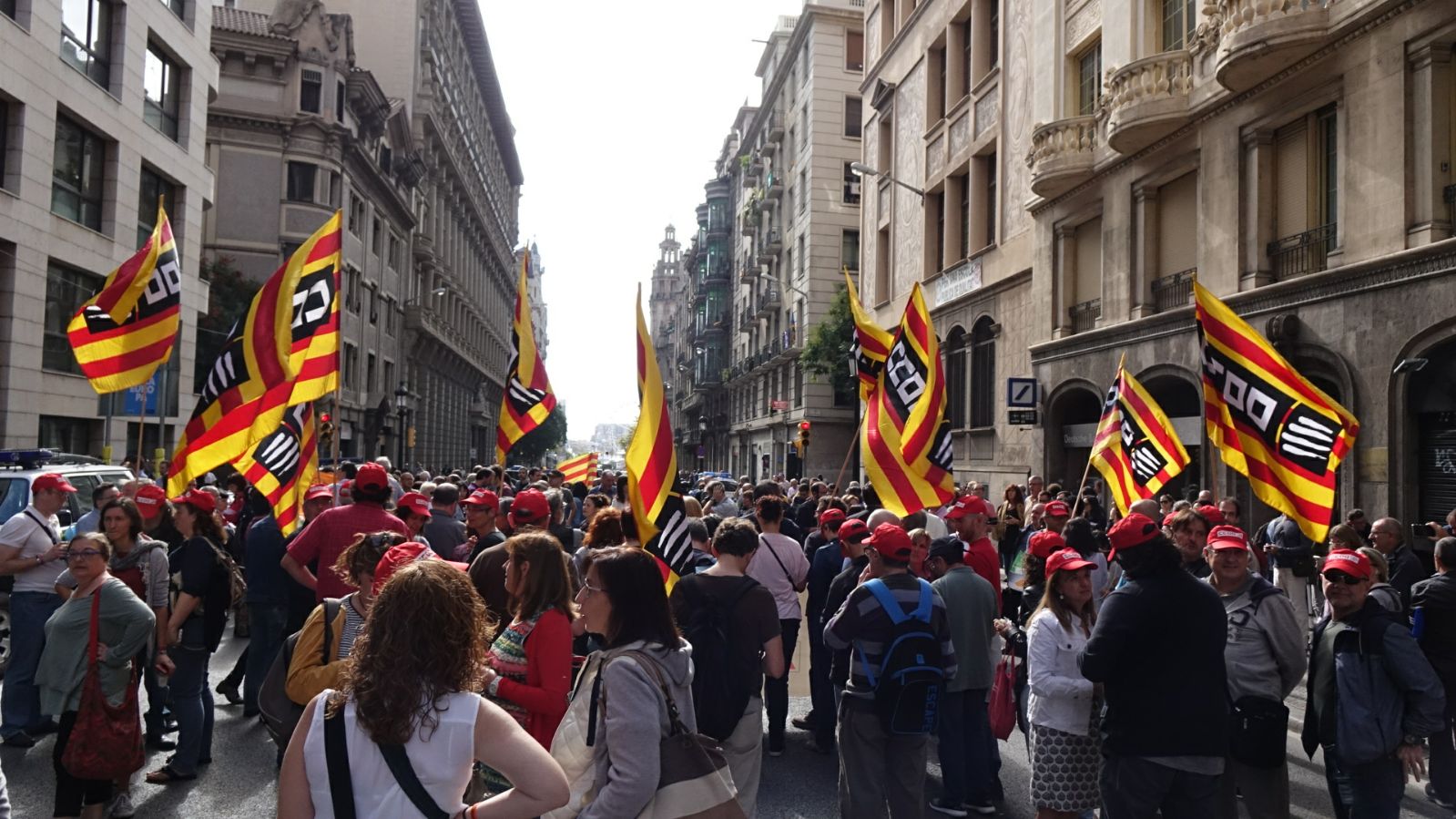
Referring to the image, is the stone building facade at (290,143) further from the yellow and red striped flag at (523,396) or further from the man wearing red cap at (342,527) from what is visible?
the man wearing red cap at (342,527)

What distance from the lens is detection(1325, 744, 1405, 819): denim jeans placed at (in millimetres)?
4887

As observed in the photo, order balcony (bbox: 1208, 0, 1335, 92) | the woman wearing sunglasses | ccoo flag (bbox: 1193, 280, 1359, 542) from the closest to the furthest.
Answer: the woman wearing sunglasses < ccoo flag (bbox: 1193, 280, 1359, 542) < balcony (bbox: 1208, 0, 1335, 92)

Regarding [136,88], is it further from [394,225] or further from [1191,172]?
[394,225]

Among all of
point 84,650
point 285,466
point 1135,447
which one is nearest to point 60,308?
point 285,466

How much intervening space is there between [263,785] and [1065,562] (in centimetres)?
480

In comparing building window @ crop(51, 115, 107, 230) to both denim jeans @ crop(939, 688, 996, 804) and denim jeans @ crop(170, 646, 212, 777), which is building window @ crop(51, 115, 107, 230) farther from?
denim jeans @ crop(939, 688, 996, 804)

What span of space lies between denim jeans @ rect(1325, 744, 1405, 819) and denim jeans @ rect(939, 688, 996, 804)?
195cm

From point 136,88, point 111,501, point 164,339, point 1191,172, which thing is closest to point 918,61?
point 1191,172

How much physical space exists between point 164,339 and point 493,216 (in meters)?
77.1

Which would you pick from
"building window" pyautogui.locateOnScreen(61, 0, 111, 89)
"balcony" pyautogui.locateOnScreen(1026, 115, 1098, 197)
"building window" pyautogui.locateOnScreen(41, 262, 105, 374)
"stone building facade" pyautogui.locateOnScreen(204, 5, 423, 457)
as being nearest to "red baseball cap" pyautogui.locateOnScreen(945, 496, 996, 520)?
"balcony" pyautogui.locateOnScreen(1026, 115, 1098, 197)

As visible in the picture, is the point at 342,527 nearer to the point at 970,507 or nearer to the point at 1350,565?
the point at 970,507

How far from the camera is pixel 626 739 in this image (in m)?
3.44

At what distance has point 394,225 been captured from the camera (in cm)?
4934

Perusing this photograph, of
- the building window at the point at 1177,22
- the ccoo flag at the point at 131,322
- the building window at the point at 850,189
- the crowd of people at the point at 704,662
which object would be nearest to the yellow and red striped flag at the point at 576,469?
the ccoo flag at the point at 131,322
